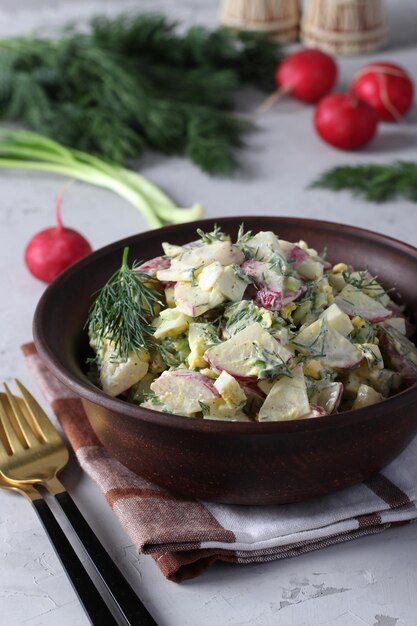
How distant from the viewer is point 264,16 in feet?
15.1

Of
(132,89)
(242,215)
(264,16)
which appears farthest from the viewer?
(264,16)

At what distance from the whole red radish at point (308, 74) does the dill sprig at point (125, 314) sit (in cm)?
235

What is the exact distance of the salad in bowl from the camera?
1.61 meters

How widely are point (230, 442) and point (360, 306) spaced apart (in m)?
0.47

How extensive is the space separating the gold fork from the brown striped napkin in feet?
0.22

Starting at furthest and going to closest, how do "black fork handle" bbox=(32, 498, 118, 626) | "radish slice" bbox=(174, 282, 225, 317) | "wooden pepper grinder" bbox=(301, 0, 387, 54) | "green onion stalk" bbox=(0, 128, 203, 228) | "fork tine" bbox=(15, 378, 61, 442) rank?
"wooden pepper grinder" bbox=(301, 0, 387, 54) < "green onion stalk" bbox=(0, 128, 203, 228) < "fork tine" bbox=(15, 378, 61, 442) < "radish slice" bbox=(174, 282, 225, 317) < "black fork handle" bbox=(32, 498, 118, 626)

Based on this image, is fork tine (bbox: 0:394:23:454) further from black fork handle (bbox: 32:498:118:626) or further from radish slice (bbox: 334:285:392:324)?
radish slice (bbox: 334:285:392:324)

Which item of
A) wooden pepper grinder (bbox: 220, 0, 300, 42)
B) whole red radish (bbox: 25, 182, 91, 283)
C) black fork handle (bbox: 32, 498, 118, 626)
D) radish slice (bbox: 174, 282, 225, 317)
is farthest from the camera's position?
wooden pepper grinder (bbox: 220, 0, 300, 42)

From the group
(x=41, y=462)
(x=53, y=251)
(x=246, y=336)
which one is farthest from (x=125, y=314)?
(x=53, y=251)

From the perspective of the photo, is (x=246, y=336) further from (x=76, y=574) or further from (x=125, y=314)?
(x=76, y=574)

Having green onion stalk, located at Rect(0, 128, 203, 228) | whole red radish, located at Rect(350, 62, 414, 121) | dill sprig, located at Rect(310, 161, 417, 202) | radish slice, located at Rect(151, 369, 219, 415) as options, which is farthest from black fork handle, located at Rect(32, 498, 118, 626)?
whole red radish, located at Rect(350, 62, 414, 121)

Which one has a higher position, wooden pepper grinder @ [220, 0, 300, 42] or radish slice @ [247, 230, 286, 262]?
wooden pepper grinder @ [220, 0, 300, 42]

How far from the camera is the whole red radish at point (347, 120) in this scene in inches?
136

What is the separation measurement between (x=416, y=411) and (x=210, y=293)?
442 millimetres
